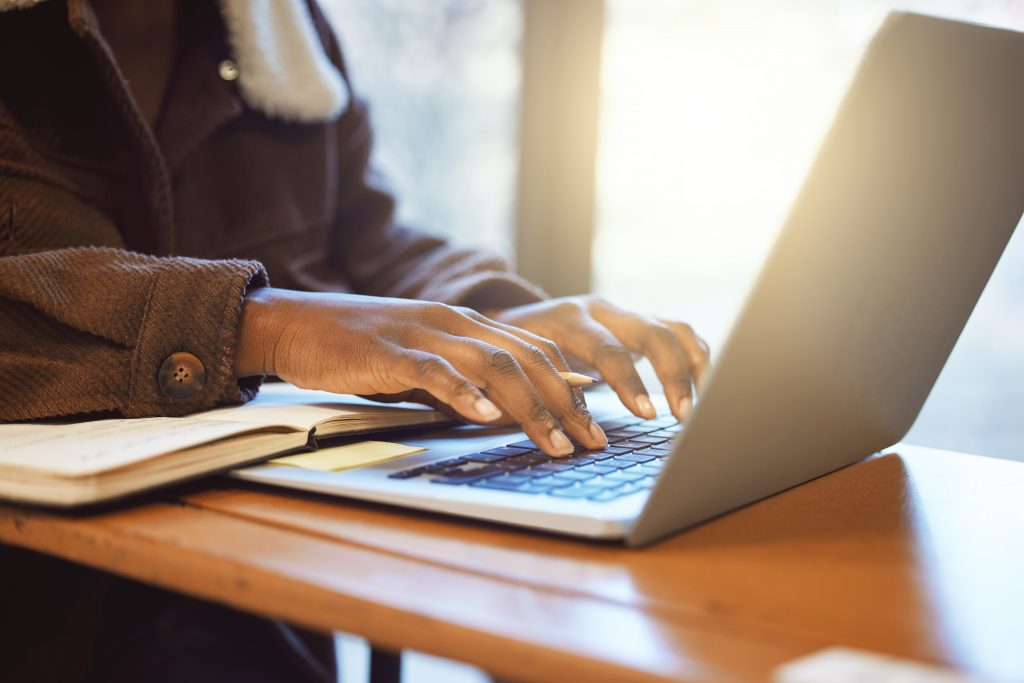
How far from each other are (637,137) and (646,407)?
3.60ft

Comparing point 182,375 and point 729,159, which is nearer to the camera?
point 182,375

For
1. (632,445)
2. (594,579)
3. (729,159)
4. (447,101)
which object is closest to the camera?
(594,579)

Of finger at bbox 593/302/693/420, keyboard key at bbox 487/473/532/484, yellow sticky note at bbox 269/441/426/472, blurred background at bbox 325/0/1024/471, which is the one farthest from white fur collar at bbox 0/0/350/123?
keyboard key at bbox 487/473/532/484

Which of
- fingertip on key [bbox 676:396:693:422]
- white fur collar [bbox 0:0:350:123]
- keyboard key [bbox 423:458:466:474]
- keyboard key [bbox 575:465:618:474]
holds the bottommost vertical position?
keyboard key [bbox 423:458:466:474]

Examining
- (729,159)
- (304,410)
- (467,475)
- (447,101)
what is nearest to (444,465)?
(467,475)

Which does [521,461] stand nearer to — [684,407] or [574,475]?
[574,475]

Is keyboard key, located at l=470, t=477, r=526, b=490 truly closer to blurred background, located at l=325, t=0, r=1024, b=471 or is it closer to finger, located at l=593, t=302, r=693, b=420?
finger, located at l=593, t=302, r=693, b=420

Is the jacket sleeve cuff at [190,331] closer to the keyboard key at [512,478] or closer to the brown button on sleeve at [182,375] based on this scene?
the brown button on sleeve at [182,375]

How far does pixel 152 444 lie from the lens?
452mm

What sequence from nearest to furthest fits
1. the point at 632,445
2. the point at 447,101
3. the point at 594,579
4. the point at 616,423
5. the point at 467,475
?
the point at 594,579
the point at 467,475
the point at 632,445
the point at 616,423
the point at 447,101

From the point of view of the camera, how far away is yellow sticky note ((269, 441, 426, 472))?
Answer: 49cm

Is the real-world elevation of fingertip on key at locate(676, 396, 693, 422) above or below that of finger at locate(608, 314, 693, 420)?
below

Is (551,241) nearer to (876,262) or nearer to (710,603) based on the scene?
(876,262)

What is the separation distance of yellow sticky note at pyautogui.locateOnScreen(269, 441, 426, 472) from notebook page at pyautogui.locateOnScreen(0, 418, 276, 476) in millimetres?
34
